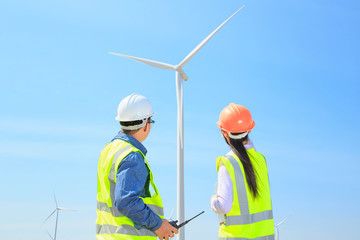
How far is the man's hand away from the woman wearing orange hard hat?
101 cm

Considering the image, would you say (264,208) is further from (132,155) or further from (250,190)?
(132,155)

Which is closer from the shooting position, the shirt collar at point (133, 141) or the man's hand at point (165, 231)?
the man's hand at point (165, 231)

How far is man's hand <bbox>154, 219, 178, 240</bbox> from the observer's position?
18.9 feet

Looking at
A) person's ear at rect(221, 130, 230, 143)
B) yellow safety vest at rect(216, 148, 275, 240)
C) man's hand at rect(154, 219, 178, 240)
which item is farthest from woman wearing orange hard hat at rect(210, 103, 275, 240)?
man's hand at rect(154, 219, 178, 240)

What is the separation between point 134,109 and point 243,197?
7.24 feet

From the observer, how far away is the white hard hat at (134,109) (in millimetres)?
6426

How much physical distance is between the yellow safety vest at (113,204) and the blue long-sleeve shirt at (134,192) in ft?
0.37

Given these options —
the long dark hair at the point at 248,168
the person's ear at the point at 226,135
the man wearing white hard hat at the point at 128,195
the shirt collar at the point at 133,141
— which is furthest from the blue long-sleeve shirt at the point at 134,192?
the person's ear at the point at 226,135

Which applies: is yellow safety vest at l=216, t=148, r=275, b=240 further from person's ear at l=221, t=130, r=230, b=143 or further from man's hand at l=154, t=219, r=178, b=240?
man's hand at l=154, t=219, r=178, b=240

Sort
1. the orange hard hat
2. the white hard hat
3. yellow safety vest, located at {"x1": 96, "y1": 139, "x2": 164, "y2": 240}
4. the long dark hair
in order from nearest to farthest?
1. yellow safety vest, located at {"x1": 96, "y1": 139, "x2": 164, "y2": 240}
2. the white hard hat
3. the long dark hair
4. the orange hard hat

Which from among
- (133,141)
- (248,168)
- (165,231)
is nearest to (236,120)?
(248,168)

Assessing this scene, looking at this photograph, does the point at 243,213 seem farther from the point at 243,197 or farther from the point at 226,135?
the point at 226,135

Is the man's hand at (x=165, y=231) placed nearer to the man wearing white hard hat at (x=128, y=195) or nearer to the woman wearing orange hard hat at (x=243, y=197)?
the man wearing white hard hat at (x=128, y=195)

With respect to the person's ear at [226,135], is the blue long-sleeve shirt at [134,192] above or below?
below
